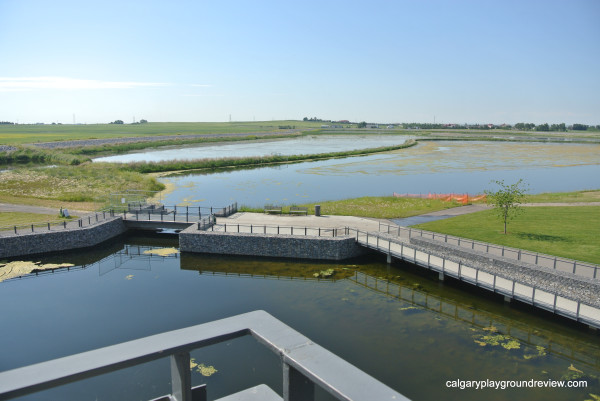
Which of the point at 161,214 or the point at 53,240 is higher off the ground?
the point at 161,214

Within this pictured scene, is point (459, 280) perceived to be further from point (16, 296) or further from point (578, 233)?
point (16, 296)

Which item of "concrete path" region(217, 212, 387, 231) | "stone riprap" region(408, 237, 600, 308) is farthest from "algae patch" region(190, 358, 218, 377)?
"concrete path" region(217, 212, 387, 231)

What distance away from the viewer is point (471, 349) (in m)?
17.1

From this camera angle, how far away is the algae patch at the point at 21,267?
2542 cm

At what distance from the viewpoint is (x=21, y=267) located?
26.5 metres

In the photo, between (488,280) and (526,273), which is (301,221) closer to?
(488,280)

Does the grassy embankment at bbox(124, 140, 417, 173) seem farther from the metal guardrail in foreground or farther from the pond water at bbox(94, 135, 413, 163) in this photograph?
the metal guardrail in foreground

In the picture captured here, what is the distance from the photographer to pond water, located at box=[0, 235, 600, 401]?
49.4 feet

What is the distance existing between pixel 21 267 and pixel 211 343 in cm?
2668

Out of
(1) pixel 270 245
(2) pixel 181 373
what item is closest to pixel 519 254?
(1) pixel 270 245

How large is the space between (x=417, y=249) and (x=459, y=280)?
10.1 feet

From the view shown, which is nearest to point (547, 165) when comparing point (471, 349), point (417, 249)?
point (417, 249)

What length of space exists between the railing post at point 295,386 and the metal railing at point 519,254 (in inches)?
779

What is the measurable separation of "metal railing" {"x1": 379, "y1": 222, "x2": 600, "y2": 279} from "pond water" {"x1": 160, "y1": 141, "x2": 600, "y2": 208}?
1850 cm
